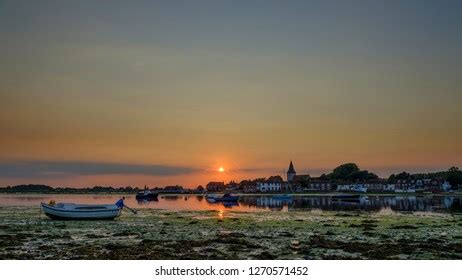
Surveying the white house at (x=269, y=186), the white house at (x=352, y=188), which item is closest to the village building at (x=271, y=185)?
the white house at (x=269, y=186)

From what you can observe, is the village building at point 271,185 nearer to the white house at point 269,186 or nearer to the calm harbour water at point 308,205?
the white house at point 269,186

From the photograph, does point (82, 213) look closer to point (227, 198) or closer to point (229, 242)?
point (229, 242)

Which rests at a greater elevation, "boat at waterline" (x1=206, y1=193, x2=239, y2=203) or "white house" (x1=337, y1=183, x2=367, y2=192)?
"white house" (x1=337, y1=183, x2=367, y2=192)

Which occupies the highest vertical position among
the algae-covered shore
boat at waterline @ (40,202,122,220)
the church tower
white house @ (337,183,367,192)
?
the church tower

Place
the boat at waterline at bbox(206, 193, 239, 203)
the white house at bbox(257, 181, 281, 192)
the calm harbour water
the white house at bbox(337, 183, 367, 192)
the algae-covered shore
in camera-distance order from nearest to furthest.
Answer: the algae-covered shore, the calm harbour water, the boat at waterline at bbox(206, 193, 239, 203), the white house at bbox(337, 183, 367, 192), the white house at bbox(257, 181, 281, 192)

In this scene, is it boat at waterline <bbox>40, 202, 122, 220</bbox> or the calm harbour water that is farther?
the calm harbour water

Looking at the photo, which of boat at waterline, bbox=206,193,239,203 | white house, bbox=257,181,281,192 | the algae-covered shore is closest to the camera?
the algae-covered shore

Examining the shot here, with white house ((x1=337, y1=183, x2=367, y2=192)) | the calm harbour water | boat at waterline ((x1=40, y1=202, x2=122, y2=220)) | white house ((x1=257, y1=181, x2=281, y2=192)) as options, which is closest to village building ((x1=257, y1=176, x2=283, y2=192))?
white house ((x1=257, y1=181, x2=281, y2=192))

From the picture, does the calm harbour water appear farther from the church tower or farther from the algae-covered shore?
the church tower

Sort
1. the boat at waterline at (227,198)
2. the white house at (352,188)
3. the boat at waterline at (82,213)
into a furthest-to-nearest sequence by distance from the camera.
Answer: the white house at (352,188)
the boat at waterline at (227,198)
the boat at waterline at (82,213)

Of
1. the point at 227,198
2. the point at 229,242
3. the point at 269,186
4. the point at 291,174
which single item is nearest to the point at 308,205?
the point at 227,198
